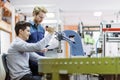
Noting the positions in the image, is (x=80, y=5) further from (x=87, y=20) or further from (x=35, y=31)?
(x=35, y=31)

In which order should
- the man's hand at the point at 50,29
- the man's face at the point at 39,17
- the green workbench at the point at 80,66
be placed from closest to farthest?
the green workbench at the point at 80,66
the man's hand at the point at 50,29
the man's face at the point at 39,17

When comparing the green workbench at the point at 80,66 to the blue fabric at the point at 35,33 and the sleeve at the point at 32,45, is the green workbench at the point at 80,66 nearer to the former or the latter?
the sleeve at the point at 32,45

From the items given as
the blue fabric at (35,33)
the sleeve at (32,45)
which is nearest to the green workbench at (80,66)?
the sleeve at (32,45)

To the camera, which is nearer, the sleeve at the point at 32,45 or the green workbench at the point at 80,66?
the green workbench at the point at 80,66

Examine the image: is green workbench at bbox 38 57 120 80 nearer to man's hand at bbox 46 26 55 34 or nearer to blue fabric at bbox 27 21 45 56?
man's hand at bbox 46 26 55 34

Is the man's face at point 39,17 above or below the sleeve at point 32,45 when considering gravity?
above

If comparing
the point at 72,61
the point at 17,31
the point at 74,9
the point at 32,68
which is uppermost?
the point at 74,9

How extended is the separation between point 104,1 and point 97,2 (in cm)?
25

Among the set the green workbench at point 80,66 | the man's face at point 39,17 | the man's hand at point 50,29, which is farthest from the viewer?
the man's face at point 39,17

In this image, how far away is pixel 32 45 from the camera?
Result: 100 inches

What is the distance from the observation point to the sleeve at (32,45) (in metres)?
2.49

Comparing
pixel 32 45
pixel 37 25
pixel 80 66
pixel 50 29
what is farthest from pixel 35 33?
pixel 80 66

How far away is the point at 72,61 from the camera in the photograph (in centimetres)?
211

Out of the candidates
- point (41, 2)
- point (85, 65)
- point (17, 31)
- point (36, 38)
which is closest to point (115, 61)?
point (85, 65)
